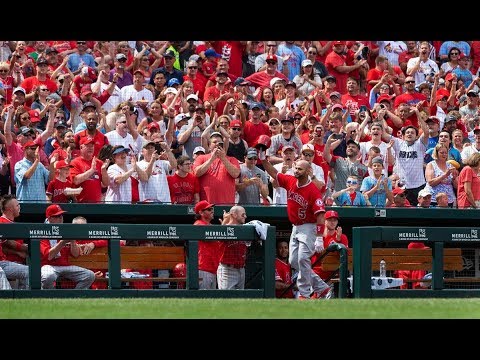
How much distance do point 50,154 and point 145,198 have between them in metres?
1.64

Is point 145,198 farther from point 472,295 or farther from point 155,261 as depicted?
point 472,295

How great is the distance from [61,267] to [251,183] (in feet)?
12.2

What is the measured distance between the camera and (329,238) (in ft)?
49.3

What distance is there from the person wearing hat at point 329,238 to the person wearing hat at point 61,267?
112 inches

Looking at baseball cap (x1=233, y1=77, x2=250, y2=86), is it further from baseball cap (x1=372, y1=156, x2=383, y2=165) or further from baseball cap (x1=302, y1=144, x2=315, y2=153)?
baseball cap (x1=372, y1=156, x2=383, y2=165)

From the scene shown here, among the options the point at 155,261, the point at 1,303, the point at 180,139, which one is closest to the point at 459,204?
the point at 180,139

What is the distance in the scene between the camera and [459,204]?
1730 centimetres

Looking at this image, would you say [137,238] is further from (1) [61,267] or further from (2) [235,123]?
(2) [235,123]

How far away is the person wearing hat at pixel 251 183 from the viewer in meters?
16.5

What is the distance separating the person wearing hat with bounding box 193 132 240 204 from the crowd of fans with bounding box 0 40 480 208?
0.06 feet

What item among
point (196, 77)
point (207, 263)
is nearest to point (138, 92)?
point (196, 77)

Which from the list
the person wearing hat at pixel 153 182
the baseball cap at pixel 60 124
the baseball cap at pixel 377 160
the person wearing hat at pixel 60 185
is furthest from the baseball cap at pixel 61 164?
the baseball cap at pixel 377 160


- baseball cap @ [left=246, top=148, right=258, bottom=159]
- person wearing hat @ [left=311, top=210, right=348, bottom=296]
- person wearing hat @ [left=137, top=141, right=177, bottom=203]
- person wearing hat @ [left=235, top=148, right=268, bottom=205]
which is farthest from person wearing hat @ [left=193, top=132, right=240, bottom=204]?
person wearing hat @ [left=311, top=210, right=348, bottom=296]

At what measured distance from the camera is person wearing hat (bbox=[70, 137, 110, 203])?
51.3 ft
